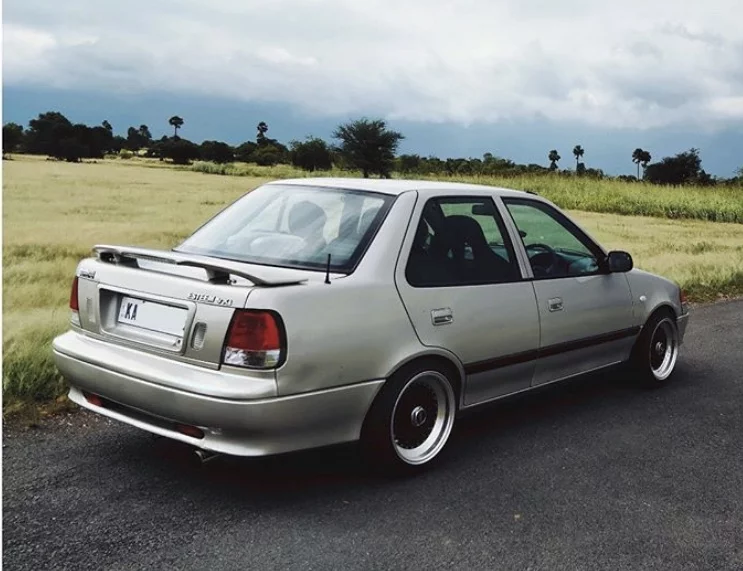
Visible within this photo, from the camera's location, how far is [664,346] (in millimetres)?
6254

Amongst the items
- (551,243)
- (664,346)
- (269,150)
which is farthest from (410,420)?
(269,150)

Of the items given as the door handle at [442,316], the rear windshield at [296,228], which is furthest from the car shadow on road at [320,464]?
the rear windshield at [296,228]

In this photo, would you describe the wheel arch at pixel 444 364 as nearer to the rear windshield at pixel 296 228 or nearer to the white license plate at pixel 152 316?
the rear windshield at pixel 296 228

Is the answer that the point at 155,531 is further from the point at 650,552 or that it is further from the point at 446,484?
the point at 650,552

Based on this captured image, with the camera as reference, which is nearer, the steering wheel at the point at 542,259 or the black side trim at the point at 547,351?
the black side trim at the point at 547,351

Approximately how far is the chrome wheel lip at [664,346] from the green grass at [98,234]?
13.4 feet

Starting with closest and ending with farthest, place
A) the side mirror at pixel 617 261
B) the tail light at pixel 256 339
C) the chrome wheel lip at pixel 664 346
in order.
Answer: the tail light at pixel 256 339, the side mirror at pixel 617 261, the chrome wheel lip at pixel 664 346

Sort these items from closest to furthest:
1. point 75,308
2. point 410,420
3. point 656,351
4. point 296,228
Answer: point 410,420, point 75,308, point 296,228, point 656,351

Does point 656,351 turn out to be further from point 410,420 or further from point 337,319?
point 337,319

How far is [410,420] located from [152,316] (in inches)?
52.6

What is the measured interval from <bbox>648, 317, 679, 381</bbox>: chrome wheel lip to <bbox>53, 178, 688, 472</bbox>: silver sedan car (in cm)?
88

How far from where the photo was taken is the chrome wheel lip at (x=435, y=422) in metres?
4.19

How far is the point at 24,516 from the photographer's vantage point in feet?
12.0

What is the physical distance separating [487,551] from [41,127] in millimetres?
18227
